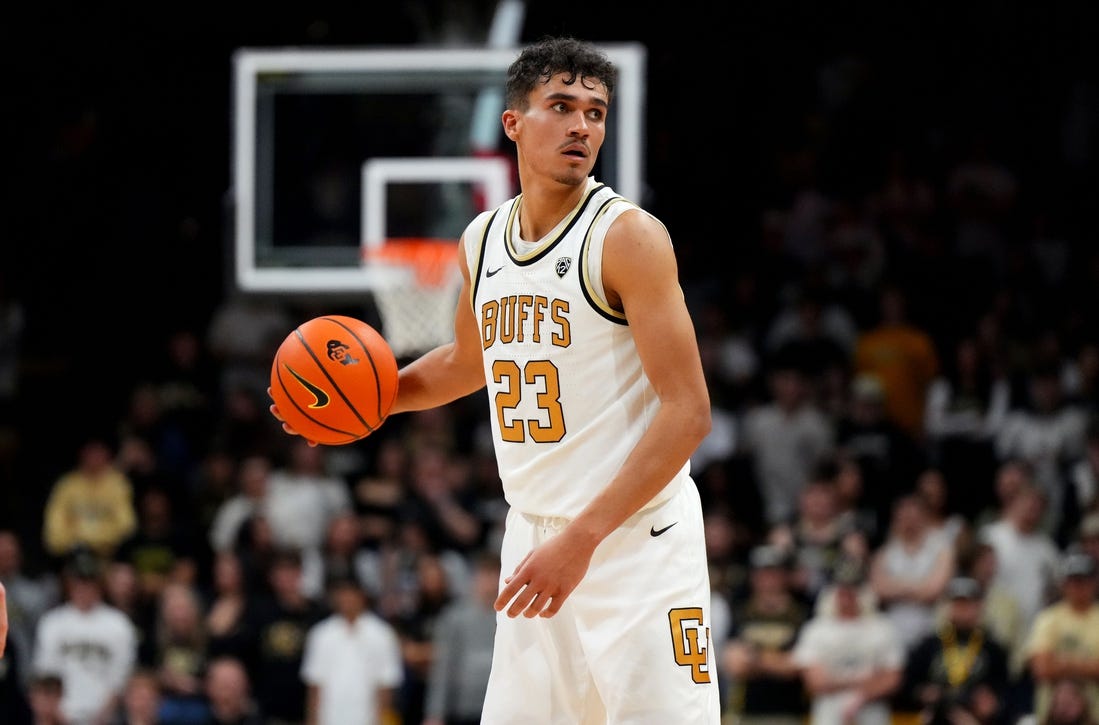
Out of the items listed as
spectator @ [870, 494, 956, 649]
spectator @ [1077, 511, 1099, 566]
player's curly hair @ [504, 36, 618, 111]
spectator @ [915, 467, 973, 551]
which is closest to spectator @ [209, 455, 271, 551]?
spectator @ [870, 494, 956, 649]

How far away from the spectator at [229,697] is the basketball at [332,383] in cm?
583

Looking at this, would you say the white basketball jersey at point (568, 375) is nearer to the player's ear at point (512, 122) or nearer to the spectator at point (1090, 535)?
the player's ear at point (512, 122)

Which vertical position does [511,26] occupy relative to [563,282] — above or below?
above

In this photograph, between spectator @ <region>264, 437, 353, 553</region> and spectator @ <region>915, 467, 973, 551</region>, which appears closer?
spectator @ <region>915, 467, 973, 551</region>

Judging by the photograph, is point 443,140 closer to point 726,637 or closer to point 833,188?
→ point 726,637

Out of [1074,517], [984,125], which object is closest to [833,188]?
[984,125]

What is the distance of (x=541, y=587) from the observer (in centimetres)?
404

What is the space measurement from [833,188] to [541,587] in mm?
11233

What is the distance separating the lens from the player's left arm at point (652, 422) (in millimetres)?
4055

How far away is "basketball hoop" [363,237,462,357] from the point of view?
9.84 m

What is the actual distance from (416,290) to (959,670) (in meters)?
3.86

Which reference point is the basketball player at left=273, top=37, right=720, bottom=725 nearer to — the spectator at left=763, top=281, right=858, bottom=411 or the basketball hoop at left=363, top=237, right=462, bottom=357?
the basketball hoop at left=363, top=237, right=462, bottom=357

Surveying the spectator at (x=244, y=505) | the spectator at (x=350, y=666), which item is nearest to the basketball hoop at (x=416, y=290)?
the spectator at (x=350, y=666)

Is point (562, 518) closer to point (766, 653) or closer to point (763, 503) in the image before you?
point (766, 653)
